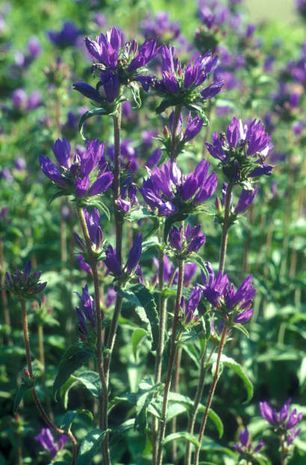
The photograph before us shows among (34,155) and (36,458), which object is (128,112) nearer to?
(34,155)

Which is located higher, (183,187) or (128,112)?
(128,112)

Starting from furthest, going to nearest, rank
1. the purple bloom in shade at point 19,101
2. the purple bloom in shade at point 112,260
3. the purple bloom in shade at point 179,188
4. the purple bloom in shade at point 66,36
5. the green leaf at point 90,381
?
1. the purple bloom in shade at point 66,36
2. the purple bloom in shade at point 19,101
3. the green leaf at point 90,381
4. the purple bloom in shade at point 112,260
5. the purple bloom in shade at point 179,188

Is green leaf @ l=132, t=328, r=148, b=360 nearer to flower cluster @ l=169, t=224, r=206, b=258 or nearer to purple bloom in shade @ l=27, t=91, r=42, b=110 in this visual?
flower cluster @ l=169, t=224, r=206, b=258

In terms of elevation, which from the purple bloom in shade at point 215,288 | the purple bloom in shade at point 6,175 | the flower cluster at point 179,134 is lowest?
the purple bloom in shade at point 215,288

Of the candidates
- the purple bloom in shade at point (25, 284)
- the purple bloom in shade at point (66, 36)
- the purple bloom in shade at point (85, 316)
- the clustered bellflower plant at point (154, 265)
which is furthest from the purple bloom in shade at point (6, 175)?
the purple bloom in shade at point (85, 316)

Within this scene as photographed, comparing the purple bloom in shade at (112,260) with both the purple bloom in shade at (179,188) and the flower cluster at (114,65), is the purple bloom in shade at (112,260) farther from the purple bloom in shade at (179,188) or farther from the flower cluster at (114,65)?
the flower cluster at (114,65)

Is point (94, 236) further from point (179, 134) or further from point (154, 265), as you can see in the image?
point (154, 265)

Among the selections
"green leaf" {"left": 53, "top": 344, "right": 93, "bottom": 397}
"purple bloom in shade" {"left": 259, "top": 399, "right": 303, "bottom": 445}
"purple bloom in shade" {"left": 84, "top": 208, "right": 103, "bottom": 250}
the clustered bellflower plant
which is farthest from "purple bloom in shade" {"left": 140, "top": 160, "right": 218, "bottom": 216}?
"purple bloom in shade" {"left": 259, "top": 399, "right": 303, "bottom": 445}

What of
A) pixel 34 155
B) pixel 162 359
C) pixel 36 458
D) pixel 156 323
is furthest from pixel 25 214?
pixel 156 323
